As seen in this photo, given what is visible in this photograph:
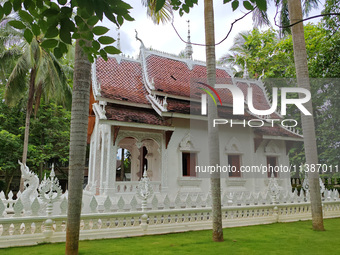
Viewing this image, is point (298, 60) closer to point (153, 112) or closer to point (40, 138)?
point (153, 112)

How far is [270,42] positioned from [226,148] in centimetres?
1471

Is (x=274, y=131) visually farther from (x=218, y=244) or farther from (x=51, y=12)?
(x=51, y=12)

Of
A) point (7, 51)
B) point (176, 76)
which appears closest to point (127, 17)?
point (176, 76)

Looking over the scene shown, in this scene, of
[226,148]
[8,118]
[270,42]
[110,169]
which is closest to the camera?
[110,169]

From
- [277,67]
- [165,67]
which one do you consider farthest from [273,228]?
[277,67]

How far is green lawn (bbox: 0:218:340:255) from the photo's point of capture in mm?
5805

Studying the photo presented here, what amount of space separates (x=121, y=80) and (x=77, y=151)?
25.6 ft

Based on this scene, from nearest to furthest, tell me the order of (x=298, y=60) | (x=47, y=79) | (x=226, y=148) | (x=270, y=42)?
(x=298, y=60) → (x=226, y=148) → (x=47, y=79) → (x=270, y=42)

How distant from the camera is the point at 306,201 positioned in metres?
11.6

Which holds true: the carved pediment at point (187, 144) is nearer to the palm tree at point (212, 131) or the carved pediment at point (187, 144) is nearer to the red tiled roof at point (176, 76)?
the red tiled roof at point (176, 76)

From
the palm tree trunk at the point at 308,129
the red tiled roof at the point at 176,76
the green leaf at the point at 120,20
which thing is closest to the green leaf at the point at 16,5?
the green leaf at the point at 120,20

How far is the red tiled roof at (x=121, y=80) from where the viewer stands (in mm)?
11445

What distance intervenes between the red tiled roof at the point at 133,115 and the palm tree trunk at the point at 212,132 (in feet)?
13.2

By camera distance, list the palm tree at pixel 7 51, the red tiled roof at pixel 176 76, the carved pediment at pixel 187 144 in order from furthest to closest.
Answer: the palm tree at pixel 7 51
the red tiled roof at pixel 176 76
the carved pediment at pixel 187 144
